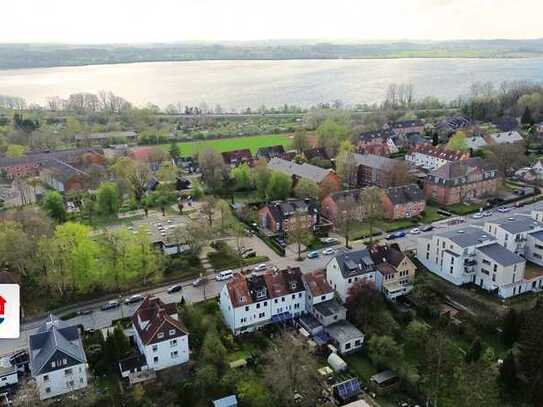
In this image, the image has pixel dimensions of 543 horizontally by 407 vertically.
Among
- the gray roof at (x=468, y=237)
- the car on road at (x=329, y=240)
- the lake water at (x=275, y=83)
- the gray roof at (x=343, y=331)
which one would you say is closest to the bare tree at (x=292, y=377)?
the gray roof at (x=343, y=331)

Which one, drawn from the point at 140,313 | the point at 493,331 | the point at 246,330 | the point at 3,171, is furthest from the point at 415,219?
the point at 3,171

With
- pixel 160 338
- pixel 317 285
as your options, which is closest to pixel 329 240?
pixel 317 285

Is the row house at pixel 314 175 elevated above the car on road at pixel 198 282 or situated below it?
above

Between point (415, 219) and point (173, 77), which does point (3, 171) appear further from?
point (173, 77)

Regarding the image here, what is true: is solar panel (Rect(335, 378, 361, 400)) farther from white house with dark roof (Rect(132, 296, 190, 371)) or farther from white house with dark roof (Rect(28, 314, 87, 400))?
white house with dark roof (Rect(28, 314, 87, 400))

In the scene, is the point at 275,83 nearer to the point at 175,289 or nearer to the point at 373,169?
the point at 373,169

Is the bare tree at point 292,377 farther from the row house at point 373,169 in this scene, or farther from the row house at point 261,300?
the row house at point 373,169
